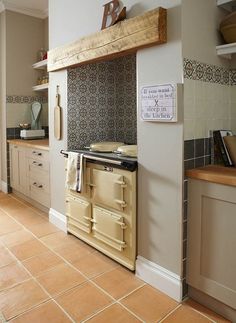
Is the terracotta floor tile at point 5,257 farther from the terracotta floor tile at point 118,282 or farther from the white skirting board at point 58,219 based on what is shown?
the terracotta floor tile at point 118,282

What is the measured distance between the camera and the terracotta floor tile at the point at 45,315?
1.62 meters

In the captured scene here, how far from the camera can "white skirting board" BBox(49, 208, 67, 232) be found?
2906 mm

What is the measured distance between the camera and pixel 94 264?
2260 millimetres

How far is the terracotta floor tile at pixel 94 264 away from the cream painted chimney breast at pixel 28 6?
3.38 metres

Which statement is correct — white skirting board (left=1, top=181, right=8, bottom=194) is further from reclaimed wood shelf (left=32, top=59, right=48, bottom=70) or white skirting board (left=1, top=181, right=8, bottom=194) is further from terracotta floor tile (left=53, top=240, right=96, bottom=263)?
terracotta floor tile (left=53, top=240, right=96, bottom=263)

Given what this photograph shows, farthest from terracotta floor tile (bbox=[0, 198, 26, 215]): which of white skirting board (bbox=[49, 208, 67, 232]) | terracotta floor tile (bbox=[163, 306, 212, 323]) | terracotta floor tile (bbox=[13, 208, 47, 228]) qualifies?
terracotta floor tile (bbox=[163, 306, 212, 323])

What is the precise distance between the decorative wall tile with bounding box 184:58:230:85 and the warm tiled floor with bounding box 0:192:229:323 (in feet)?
4.60

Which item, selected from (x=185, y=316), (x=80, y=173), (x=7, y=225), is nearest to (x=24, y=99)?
(x=7, y=225)

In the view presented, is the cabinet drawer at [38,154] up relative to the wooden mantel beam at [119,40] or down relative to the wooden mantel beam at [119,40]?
down

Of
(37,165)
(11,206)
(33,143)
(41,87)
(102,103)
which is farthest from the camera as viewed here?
(41,87)

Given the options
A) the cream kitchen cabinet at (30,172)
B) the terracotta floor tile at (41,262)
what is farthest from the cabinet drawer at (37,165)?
the terracotta floor tile at (41,262)

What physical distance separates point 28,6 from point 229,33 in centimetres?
325

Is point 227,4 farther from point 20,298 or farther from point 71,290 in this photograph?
point 20,298

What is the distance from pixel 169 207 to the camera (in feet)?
5.91
